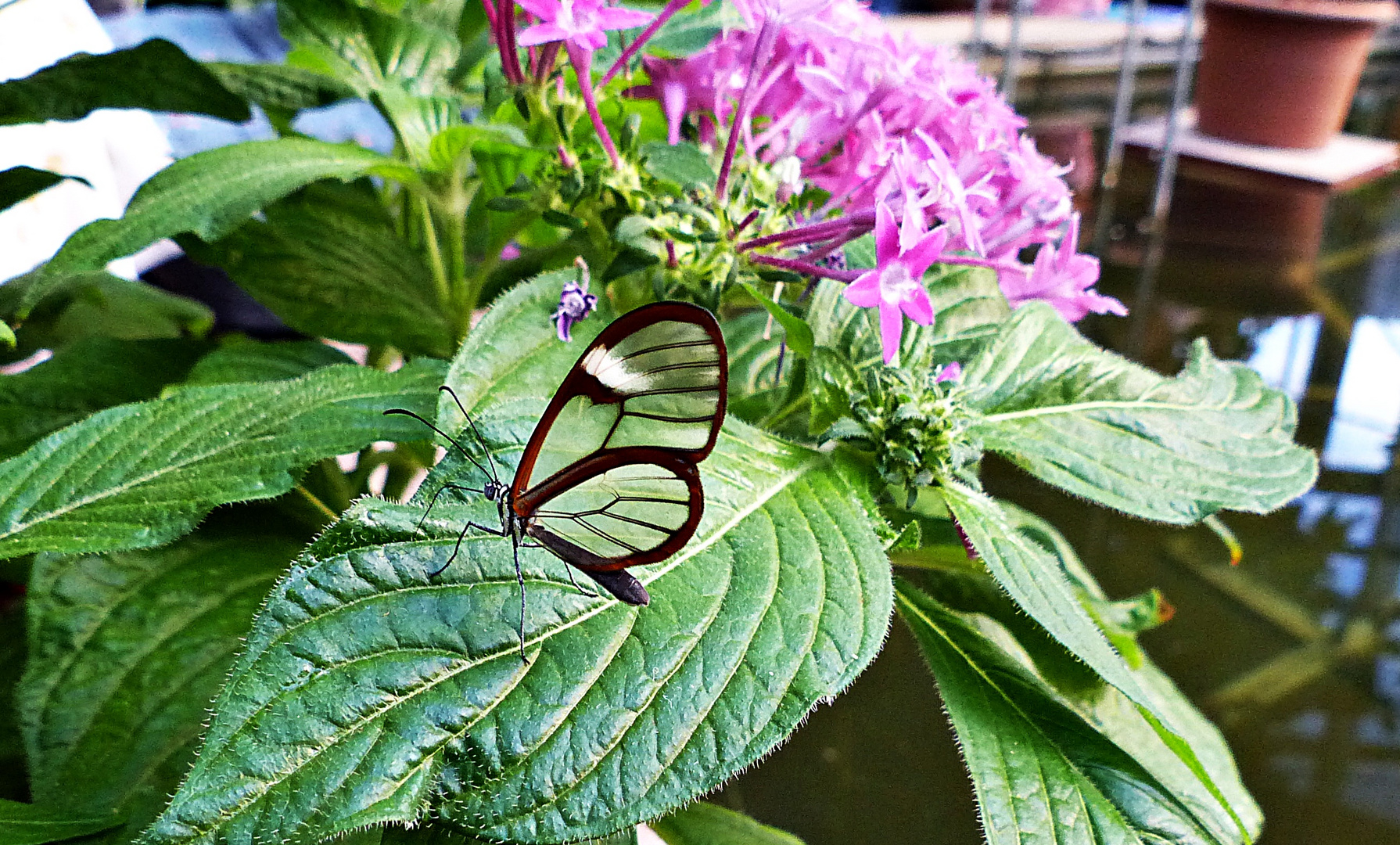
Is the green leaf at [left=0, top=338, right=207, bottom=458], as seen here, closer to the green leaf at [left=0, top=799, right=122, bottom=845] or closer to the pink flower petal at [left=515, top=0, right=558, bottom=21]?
the green leaf at [left=0, top=799, right=122, bottom=845]

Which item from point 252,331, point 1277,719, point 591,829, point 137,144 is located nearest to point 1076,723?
point 591,829

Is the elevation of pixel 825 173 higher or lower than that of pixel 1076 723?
higher

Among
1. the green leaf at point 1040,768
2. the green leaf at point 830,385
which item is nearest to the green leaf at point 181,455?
the green leaf at point 830,385

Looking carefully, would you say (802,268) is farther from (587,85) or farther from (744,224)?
(587,85)

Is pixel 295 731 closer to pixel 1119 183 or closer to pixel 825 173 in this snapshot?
pixel 825 173

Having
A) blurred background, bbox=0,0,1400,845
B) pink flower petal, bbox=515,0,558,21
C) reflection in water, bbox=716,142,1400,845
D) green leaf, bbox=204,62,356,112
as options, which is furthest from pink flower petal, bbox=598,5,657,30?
reflection in water, bbox=716,142,1400,845

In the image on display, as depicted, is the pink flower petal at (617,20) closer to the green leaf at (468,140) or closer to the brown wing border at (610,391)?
the green leaf at (468,140)
